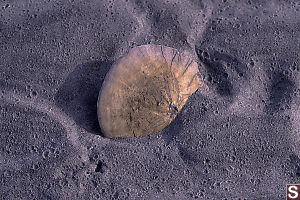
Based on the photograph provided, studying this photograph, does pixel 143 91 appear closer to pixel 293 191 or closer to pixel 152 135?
pixel 152 135

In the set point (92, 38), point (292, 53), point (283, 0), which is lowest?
point (292, 53)

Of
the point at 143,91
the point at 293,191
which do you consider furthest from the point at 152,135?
the point at 293,191

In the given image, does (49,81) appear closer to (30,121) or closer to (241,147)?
(30,121)

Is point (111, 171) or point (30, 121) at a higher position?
point (30, 121)

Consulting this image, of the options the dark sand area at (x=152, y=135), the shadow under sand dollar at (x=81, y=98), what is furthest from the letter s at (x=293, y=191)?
the shadow under sand dollar at (x=81, y=98)

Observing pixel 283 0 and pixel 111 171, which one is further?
pixel 283 0

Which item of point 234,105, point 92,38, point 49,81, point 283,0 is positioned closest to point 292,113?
point 234,105
